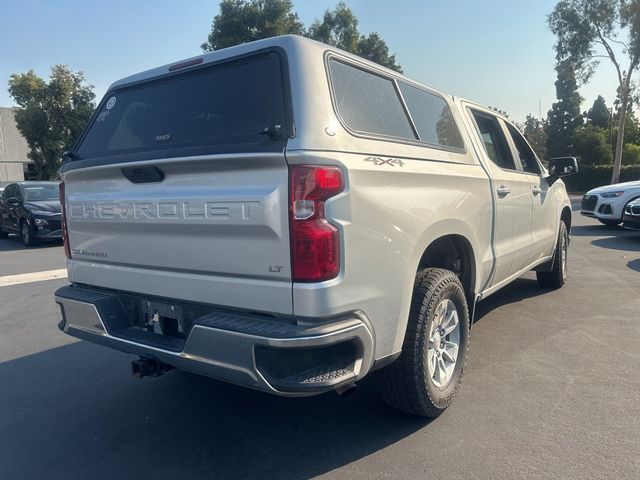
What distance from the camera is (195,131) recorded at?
2947mm

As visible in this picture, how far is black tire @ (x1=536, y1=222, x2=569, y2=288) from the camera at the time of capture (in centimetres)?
622

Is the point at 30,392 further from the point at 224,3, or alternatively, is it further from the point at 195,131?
the point at 224,3

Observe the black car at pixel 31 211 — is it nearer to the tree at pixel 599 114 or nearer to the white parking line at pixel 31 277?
the white parking line at pixel 31 277

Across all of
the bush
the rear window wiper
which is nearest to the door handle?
the rear window wiper

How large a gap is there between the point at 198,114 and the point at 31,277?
6583 mm

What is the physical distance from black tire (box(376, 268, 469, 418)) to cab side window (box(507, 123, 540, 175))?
8.31 ft

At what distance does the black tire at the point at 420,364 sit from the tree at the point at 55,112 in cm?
2883

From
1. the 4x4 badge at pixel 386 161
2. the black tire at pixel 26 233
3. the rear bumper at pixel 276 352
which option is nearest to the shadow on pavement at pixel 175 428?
the rear bumper at pixel 276 352

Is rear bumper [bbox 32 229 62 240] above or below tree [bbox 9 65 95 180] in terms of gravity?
below

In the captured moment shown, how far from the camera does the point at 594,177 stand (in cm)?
3247

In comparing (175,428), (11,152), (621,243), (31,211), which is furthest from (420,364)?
(11,152)

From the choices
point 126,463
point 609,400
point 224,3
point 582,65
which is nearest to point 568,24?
point 582,65

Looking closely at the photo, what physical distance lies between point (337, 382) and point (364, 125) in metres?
1.32

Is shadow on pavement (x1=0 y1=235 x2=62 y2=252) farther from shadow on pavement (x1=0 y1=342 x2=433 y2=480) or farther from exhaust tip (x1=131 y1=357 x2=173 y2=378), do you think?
exhaust tip (x1=131 y1=357 x2=173 y2=378)
